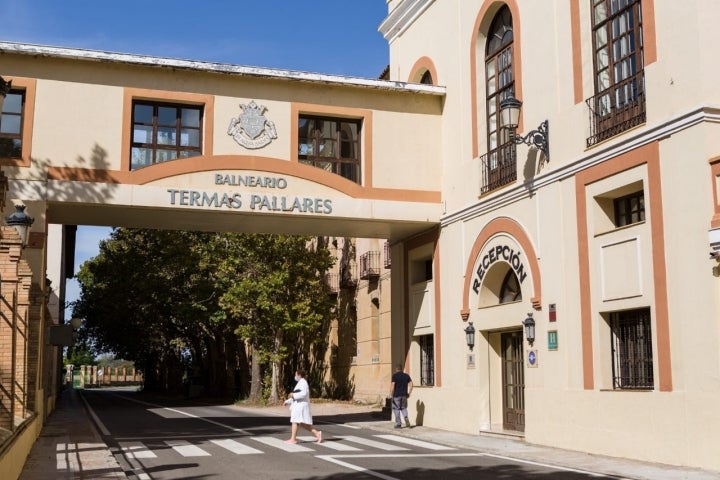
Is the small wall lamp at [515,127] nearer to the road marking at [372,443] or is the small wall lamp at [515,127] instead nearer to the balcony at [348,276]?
the road marking at [372,443]

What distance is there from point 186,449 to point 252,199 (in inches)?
245

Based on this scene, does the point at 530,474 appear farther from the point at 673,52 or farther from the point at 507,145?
the point at 507,145

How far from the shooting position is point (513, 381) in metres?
19.7

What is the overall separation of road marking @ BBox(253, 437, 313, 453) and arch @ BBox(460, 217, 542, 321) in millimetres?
5345

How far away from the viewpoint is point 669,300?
1379 centimetres

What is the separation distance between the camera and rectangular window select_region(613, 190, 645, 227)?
15.5m

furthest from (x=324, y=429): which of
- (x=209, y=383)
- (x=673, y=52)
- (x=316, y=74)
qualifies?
(x=209, y=383)

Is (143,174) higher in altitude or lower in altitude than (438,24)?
lower

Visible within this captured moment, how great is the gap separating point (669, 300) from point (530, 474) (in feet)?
11.6

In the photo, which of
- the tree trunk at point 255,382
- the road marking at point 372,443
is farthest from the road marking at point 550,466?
the tree trunk at point 255,382

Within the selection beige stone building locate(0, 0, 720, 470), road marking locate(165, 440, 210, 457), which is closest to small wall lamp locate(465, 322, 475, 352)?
beige stone building locate(0, 0, 720, 470)

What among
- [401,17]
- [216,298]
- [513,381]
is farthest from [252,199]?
[216,298]

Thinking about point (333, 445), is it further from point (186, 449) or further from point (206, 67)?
point (206, 67)

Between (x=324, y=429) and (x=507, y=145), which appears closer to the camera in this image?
(x=507, y=145)
